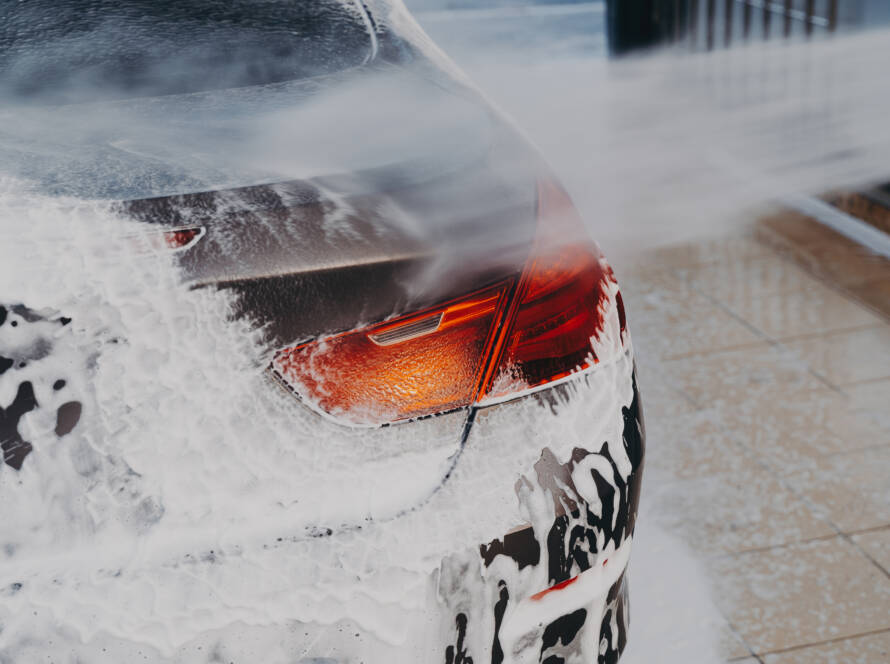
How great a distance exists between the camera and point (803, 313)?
3.89 m

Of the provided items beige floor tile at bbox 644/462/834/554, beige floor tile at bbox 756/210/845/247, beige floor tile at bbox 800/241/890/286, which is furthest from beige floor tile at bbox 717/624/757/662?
beige floor tile at bbox 756/210/845/247

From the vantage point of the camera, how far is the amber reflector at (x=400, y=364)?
51.2 inches

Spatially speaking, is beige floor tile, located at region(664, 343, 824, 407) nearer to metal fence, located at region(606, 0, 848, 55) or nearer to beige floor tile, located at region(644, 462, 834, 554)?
beige floor tile, located at region(644, 462, 834, 554)

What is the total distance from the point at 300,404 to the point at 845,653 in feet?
4.91

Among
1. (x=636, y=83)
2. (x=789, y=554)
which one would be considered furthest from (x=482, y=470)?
(x=636, y=83)

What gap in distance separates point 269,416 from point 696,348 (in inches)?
104

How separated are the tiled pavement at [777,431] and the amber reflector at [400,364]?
121 cm

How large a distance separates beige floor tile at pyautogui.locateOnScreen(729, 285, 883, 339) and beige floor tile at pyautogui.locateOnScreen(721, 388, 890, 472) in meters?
0.52

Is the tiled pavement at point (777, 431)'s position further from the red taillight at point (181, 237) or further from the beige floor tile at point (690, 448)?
the red taillight at point (181, 237)

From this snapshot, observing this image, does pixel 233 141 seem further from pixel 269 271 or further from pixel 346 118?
pixel 269 271

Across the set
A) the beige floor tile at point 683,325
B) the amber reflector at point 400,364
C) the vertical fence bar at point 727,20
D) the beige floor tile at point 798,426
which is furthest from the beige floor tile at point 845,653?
the vertical fence bar at point 727,20

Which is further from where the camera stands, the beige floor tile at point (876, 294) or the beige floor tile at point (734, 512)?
the beige floor tile at point (876, 294)

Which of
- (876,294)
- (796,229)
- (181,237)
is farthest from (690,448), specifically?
(796,229)

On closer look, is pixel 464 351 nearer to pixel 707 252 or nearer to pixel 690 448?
pixel 690 448
